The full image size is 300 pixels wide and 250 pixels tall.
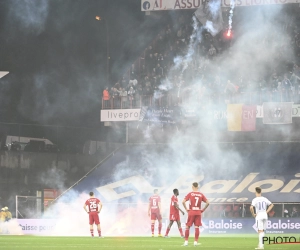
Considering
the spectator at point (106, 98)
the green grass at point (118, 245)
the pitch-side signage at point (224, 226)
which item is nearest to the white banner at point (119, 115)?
the spectator at point (106, 98)

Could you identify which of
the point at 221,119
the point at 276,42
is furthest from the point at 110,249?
the point at 276,42

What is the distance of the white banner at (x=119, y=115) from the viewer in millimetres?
41531

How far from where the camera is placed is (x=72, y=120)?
44.9 metres

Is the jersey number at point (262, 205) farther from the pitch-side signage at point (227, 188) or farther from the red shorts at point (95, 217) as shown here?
the pitch-side signage at point (227, 188)

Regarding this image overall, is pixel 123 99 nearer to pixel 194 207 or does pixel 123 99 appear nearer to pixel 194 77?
pixel 194 77

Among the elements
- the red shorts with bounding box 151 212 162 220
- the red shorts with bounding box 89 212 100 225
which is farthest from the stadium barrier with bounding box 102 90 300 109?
the red shorts with bounding box 89 212 100 225

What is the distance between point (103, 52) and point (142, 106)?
5.58 meters

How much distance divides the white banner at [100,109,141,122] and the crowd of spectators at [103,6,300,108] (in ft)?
1.36

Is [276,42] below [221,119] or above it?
above

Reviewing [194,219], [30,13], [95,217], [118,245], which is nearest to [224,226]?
[95,217]

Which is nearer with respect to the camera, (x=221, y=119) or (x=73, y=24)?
(x=221, y=119)

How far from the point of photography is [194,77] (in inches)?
1640

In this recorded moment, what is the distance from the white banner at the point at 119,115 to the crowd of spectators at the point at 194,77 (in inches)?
16.3

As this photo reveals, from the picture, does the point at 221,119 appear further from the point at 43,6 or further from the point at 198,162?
the point at 43,6
